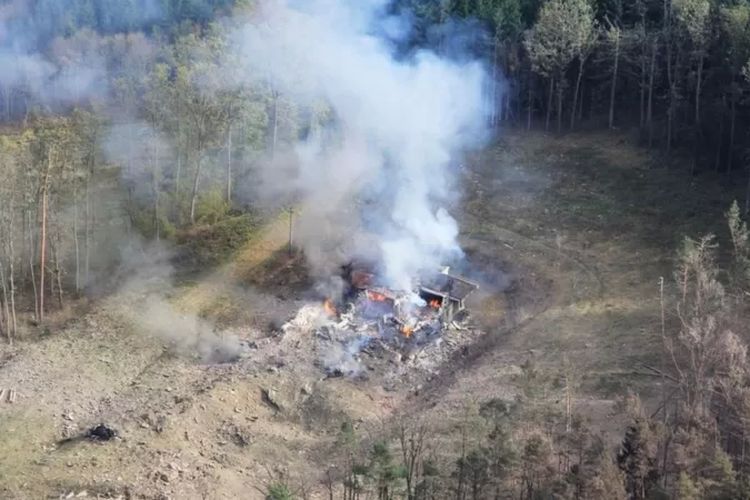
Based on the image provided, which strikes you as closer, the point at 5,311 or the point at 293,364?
the point at 293,364

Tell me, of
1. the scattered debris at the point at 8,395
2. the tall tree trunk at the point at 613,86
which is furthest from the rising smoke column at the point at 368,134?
the scattered debris at the point at 8,395

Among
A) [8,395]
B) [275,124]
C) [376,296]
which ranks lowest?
[8,395]

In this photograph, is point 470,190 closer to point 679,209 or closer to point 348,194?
point 348,194

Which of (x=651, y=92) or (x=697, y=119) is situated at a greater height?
(x=651, y=92)

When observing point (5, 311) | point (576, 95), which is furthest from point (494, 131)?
point (5, 311)

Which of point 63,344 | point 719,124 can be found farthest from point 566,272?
point 63,344

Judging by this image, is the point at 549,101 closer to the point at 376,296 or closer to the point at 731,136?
the point at 731,136
